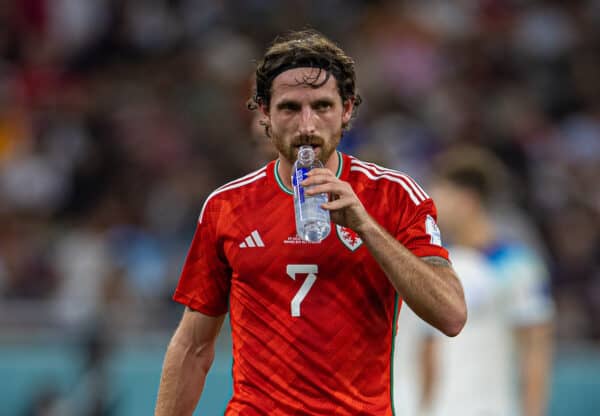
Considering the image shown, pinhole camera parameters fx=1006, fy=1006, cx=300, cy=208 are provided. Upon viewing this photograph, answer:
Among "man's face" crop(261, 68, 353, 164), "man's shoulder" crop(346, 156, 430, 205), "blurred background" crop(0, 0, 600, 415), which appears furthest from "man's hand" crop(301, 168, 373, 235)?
"blurred background" crop(0, 0, 600, 415)

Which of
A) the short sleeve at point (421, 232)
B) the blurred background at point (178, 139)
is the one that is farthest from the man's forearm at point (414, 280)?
the blurred background at point (178, 139)

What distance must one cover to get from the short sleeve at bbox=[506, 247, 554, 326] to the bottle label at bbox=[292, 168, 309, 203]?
2.65 m

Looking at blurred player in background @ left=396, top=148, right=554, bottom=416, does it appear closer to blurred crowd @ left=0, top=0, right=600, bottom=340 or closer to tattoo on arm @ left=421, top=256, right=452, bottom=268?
tattoo on arm @ left=421, top=256, right=452, bottom=268

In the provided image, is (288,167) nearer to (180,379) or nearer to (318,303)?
(318,303)

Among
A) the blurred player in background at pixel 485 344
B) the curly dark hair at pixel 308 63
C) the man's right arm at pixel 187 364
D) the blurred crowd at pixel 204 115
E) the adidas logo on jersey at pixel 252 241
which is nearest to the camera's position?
the curly dark hair at pixel 308 63

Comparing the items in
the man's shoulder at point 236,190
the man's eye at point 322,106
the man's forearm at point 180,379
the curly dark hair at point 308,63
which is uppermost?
the curly dark hair at point 308,63

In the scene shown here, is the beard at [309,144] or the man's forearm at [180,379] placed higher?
the beard at [309,144]

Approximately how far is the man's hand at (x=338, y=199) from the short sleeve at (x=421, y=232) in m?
0.26

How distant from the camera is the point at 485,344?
5.12 metres

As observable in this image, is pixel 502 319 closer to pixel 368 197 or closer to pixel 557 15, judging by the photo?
pixel 368 197

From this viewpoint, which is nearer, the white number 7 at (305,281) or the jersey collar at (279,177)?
the white number 7 at (305,281)

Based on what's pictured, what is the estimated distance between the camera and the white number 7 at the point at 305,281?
3213 mm

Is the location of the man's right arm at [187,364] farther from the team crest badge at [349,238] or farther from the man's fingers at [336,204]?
the man's fingers at [336,204]

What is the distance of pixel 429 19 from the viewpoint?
478 inches
